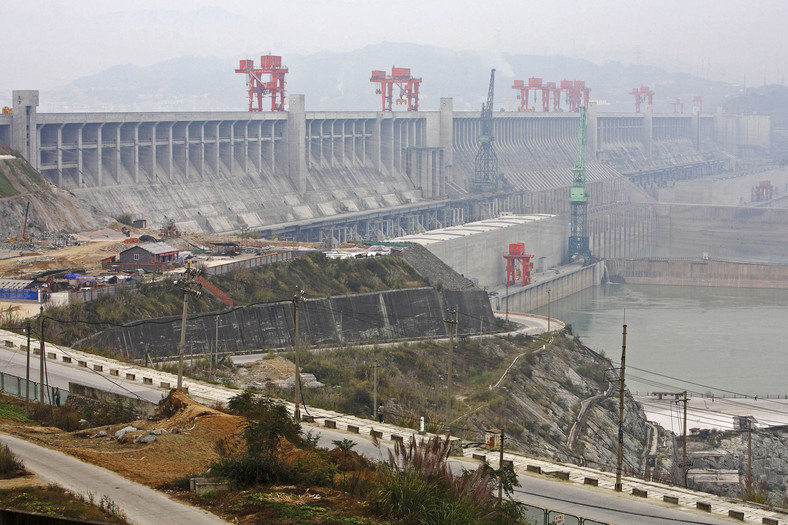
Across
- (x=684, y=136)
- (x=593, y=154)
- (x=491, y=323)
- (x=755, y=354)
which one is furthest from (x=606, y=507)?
(x=684, y=136)

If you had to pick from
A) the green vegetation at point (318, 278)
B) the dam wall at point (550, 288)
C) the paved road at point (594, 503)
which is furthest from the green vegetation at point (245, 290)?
the dam wall at point (550, 288)

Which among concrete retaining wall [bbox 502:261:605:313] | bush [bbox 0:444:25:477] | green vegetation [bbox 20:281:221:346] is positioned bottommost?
Result: concrete retaining wall [bbox 502:261:605:313]

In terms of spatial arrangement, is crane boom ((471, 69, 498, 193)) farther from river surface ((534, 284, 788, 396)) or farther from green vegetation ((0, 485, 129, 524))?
green vegetation ((0, 485, 129, 524))

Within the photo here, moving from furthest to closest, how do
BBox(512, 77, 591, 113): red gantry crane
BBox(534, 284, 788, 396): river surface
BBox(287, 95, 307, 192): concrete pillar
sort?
BBox(512, 77, 591, 113): red gantry crane
BBox(287, 95, 307, 192): concrete pillar
BBox(534, 284, 788, 396): river surface

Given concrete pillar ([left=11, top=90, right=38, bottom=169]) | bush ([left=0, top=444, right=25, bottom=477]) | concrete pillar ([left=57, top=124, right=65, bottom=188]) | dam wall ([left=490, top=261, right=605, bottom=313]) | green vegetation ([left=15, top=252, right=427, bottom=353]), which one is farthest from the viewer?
dam wall ([left=490, top=261, right=605, bottom=313])

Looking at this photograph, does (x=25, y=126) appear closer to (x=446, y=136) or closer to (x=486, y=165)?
(x=446, y=136)

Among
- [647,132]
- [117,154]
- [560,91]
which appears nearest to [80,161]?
[117,154]

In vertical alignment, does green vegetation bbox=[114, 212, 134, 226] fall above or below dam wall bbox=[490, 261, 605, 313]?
above

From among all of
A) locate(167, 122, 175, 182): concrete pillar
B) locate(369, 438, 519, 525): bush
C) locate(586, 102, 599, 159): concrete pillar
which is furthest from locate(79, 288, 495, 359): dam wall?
locate(586, 102, 599, 159): concrete pillar
